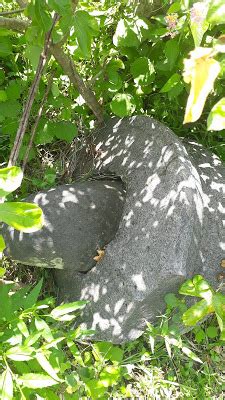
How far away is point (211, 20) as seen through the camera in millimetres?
688

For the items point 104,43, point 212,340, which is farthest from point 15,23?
point 212,340

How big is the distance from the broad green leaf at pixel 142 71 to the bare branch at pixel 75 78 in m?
0.23

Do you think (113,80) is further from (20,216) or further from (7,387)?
(7,387)

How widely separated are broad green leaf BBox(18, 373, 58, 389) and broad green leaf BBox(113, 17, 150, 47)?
4.60ft

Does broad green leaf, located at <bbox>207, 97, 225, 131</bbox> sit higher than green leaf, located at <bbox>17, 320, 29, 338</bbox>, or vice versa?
broad green leaf, located at <bbox>207, 97, 225, 131</bbox>

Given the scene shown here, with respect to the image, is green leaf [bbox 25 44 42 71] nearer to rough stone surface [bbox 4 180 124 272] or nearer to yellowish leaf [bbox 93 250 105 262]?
rough stone surface [bbox 4 180 124 272]

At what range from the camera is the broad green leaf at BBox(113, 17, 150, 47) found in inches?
78.7

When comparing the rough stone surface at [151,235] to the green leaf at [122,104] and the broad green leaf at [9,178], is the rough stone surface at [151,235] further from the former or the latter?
the broad green leaf at [9,178]

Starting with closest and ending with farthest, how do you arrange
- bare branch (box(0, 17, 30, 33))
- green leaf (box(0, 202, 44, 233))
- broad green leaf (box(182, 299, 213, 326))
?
green leaf (box(0, 202, 44, 233)) < broad green leaf (box(182, 299, 213, 326)) < bare branch (box(0, 17, 30, 33))

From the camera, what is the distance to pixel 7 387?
1.30 m

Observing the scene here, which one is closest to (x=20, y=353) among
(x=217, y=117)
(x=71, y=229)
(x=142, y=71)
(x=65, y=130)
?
(x=71, y=229)

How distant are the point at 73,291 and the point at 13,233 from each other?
455mm

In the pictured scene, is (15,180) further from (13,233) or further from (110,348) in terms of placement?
(110,348)

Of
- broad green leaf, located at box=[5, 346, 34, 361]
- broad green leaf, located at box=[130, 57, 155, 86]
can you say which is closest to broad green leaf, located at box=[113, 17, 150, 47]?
broad green leaf, located at box=[130, 57, 155, 86]
